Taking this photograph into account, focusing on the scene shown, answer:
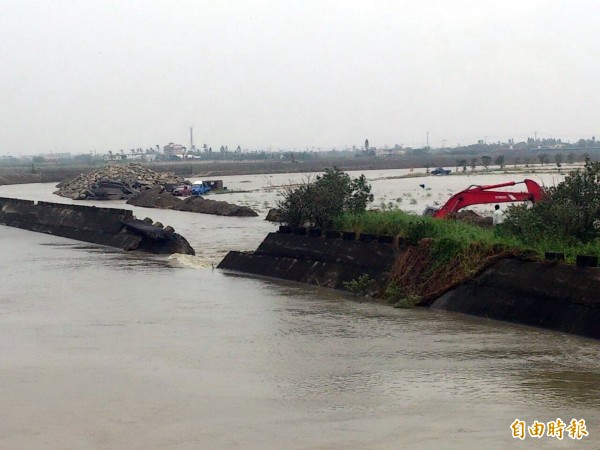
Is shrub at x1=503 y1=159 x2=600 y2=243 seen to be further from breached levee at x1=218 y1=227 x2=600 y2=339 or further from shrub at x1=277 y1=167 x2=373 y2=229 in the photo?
shrub at x1=277 y1=167 x2=373 y2=229

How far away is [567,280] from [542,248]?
169 cm

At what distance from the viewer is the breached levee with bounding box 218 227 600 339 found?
46.0ft

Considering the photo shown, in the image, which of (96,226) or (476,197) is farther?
(96,226)

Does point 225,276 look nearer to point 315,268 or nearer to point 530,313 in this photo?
point 315,268

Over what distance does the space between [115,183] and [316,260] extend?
46256 mm

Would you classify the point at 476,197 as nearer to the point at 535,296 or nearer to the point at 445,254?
the point at 445,254

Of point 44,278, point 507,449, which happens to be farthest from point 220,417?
point 44,278

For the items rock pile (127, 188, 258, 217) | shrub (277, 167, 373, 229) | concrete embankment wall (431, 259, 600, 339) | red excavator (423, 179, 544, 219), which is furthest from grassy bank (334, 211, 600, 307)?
rock pile (127, 188, 258, 217)

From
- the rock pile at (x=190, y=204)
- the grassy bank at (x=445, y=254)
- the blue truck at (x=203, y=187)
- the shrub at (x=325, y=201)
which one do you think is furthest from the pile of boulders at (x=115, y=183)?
the grassy bank at (x=445, y=254)

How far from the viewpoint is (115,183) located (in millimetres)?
64688

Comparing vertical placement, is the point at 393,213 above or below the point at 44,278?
above

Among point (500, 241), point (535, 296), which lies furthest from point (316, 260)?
point (535, 296)

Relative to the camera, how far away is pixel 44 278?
22.3 meters

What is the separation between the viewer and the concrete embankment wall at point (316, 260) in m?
18.7
